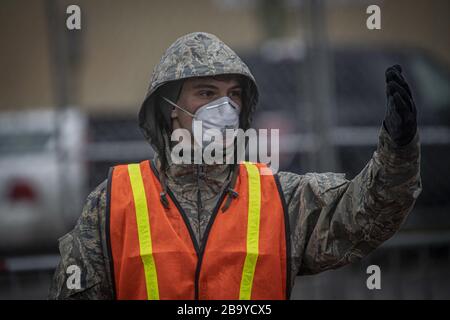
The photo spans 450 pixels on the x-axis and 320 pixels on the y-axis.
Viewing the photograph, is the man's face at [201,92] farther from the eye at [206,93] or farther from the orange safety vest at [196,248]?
the orange safety vest at [196,248]

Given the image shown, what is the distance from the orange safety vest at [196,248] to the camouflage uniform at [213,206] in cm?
4

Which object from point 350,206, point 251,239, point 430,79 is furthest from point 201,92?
point 430,79

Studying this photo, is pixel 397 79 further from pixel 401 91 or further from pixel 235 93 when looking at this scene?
pixel 235 93

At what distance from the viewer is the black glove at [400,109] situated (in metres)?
2.78

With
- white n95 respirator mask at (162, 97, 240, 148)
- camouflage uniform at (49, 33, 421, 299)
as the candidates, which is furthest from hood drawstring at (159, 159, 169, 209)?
white n95 respirator mask at (162, 97, 240, 148)

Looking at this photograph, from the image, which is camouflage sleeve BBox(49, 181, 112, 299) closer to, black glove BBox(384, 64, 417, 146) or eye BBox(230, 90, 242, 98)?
eye BBox(230, 90, 242, 98)

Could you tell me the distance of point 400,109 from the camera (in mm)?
2777

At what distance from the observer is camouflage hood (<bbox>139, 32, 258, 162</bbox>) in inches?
129

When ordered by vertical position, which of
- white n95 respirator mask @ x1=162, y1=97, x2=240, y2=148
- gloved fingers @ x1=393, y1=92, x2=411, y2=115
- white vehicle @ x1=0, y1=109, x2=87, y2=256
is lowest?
white vehicle @ x1=0, y1=109, x2=87, y2=256

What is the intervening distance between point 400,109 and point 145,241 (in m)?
1.00

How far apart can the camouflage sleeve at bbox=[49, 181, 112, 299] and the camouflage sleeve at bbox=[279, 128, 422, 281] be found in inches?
26.9

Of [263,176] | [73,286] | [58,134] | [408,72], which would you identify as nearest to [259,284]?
[263,176]

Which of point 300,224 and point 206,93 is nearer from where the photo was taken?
point 300,224
